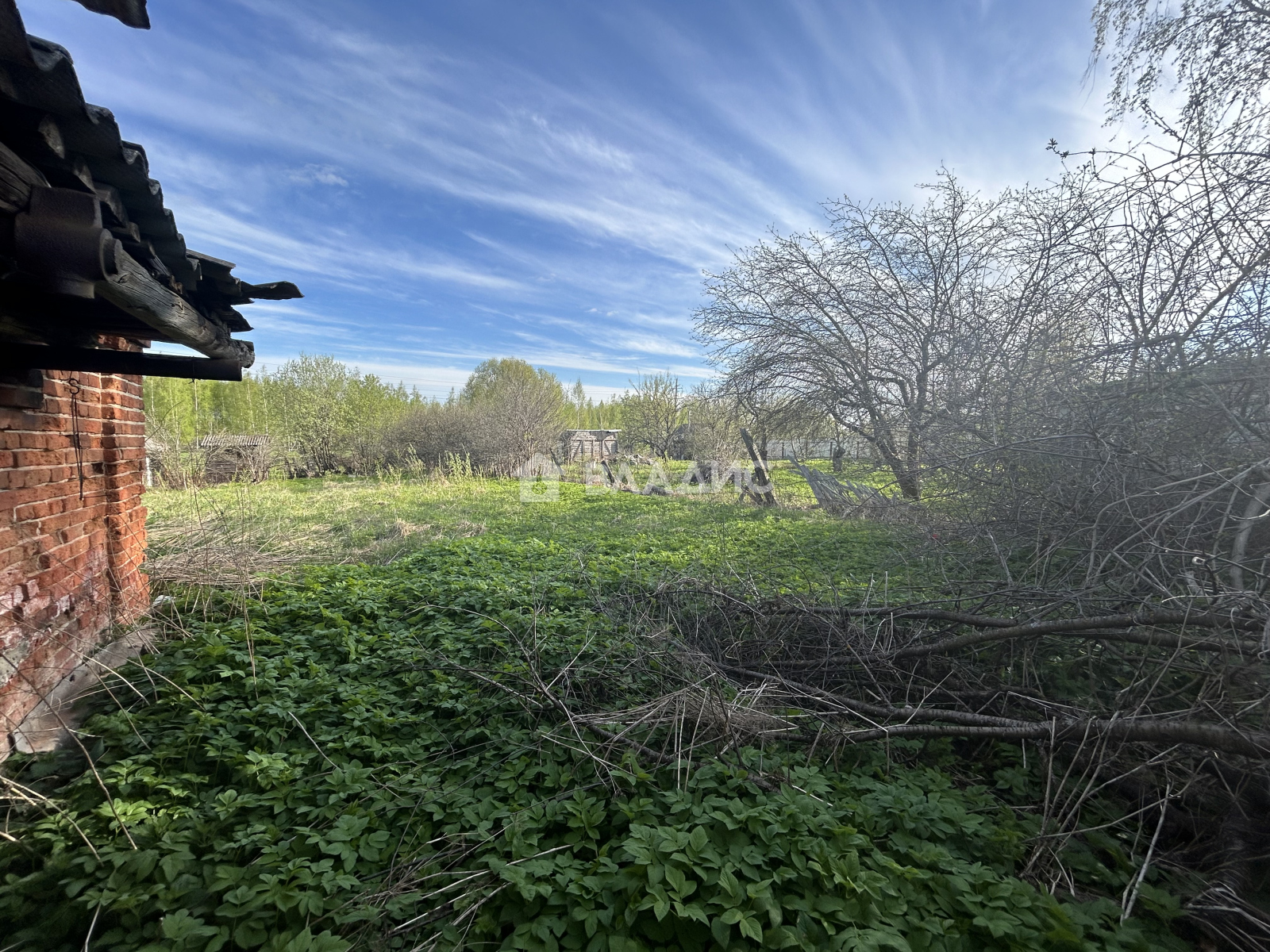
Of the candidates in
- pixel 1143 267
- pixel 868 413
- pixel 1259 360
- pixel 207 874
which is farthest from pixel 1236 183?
pixel 868 413

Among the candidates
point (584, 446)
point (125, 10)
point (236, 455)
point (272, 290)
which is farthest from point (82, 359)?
point (584, 446)

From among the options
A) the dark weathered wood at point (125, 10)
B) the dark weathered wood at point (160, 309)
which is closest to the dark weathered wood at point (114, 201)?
the dark weathered wood at point (160, 309)

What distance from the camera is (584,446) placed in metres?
26.0

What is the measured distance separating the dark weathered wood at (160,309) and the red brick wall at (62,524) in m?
0.91

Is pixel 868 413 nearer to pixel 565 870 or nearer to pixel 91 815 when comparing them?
pixel 565 870

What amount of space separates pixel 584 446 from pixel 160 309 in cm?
2377

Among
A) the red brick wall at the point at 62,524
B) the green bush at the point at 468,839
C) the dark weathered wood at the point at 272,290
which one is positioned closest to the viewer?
the green bush at the point at 468,839

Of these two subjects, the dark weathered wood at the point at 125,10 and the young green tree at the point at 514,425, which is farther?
the young green tree at the point at 514,425

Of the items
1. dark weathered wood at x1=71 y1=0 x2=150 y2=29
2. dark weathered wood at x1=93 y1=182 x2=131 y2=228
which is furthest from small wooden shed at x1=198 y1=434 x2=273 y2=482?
dark weathered wood at x1=71 y1=0 x2=150 y2=29

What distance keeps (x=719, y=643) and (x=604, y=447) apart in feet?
75.6

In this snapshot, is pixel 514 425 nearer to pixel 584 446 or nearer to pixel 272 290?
pixel 584 446

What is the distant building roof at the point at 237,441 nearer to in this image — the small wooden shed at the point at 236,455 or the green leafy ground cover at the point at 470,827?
the small wooden shed at the point at 236,455

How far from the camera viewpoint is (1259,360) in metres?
3.42

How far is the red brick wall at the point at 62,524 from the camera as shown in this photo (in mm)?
2764
